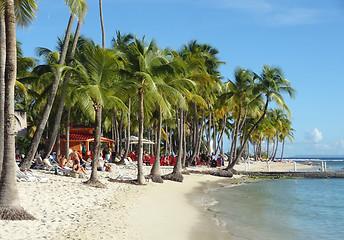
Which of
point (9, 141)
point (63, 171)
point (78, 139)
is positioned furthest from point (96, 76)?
point (78, 139)

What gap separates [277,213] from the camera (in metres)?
14.0

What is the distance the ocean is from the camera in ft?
33.4

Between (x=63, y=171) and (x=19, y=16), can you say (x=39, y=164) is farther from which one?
(x=19, y=16)

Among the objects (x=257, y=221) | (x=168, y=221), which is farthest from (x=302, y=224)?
(x=168, y=221)

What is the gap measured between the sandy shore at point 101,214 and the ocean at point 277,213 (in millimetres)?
829

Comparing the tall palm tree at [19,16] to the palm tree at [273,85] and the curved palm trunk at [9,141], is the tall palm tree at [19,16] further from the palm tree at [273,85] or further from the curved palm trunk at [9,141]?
the palm tree at [273,85]

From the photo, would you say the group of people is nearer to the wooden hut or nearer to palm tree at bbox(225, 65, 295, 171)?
the wooden hut

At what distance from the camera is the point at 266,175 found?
30.4m

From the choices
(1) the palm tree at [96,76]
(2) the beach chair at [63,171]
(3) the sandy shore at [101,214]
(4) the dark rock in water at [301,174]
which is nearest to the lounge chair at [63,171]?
(2) the beach chair at [63,171]

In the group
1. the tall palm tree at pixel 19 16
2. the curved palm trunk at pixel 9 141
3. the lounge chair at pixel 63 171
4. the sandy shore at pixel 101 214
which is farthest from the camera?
the lounge chair at pixel 63 171

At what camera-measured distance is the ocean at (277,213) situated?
10.2 meters

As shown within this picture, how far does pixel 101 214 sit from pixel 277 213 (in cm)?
739

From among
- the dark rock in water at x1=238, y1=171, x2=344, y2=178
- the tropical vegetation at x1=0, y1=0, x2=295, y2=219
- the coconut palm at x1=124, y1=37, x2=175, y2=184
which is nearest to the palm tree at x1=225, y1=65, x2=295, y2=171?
the tropical vegetation at x1=0, y1=0, x2=295, y2=219

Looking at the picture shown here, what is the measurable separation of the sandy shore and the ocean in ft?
2.72
